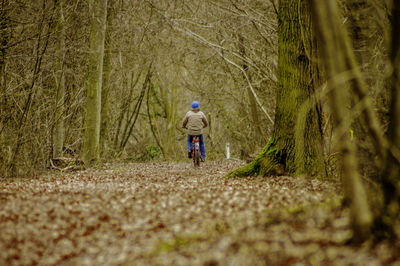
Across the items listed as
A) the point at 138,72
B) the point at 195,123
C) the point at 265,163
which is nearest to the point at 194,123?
the point at 195,123

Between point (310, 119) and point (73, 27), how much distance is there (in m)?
8.45

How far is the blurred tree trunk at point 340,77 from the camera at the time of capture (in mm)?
2889

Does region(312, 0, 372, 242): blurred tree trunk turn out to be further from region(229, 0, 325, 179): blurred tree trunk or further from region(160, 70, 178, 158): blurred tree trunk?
region(160, 70, 178, 158): blurred tree trunk

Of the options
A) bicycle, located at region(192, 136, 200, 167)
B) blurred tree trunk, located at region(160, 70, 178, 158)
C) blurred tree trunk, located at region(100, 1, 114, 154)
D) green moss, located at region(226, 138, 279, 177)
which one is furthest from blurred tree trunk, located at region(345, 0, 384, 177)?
blurred tree trunk, located at region(160, 70, 178, 158)

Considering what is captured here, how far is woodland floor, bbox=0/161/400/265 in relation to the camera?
2.90m

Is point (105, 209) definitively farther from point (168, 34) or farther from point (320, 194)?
point (168, 34)

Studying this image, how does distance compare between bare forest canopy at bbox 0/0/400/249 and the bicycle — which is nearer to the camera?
bare forest canopy at bbox 0/0/400/249

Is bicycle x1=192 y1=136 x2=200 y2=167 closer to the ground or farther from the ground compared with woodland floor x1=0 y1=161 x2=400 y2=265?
farther from the ground

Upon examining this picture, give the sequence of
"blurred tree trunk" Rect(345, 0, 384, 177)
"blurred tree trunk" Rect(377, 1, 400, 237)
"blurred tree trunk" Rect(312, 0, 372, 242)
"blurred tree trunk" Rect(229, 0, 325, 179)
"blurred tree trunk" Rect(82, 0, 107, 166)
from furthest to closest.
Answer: "blurred tree trunk" Rect(82, 0, 107, 166) < "blurred tree trunk" Rect(229, 0, 325, 179) < "blurred tree trunk" Rect(345, 0, 384, 177) < "blurred tree trunk" Rect(377, 1, 400, 237) < "blurred tree trunk" Rect(312, 0, 372, 242)

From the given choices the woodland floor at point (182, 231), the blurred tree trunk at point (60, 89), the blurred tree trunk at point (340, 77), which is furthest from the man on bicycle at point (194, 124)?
the blurred tree trunk at point (340, 77)

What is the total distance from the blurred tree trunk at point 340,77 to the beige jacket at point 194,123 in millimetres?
9484

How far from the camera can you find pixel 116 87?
17.5m

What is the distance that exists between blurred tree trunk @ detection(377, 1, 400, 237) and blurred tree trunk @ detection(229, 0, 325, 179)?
3524mm

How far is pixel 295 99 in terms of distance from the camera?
22.9ft
